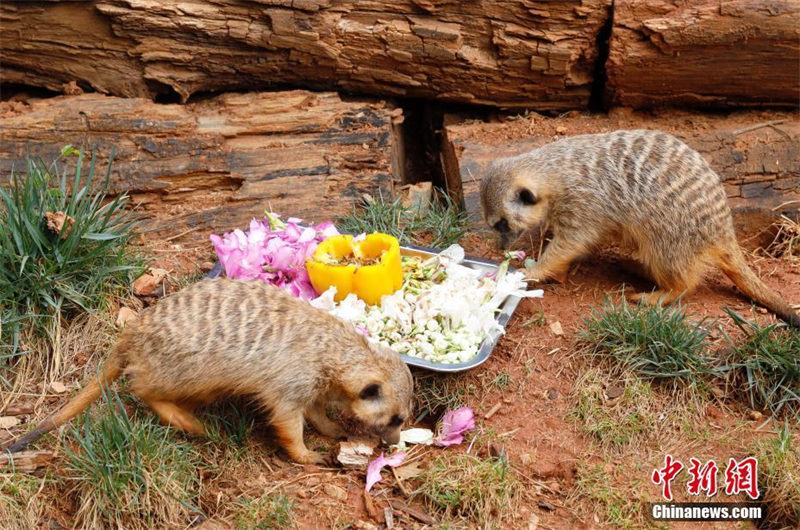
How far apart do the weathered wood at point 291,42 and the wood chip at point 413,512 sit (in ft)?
11.3

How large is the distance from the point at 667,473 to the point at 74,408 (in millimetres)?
2859

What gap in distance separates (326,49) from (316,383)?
2902 millimetres

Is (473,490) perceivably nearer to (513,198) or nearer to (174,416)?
(174,416)

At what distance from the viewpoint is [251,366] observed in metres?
3.93

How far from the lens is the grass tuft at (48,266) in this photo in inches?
176

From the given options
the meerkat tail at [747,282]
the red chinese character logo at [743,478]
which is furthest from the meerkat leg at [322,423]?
the meerkat tail at [747,282]

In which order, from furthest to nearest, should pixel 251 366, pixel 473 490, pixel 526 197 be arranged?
pixel 526 197 → pixel 251 366 → pixel 473 490

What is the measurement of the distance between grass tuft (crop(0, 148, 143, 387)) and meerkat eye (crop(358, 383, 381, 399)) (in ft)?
5.64

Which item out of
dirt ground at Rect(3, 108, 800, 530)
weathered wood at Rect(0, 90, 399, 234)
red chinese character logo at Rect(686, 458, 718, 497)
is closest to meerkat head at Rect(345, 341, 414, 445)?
dirt ground at Rect(3, 108, 800, 530)

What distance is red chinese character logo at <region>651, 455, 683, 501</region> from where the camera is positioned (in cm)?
396

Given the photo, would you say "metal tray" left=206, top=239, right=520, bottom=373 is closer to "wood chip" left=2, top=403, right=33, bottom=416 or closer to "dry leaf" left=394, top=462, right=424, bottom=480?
"dry leaf" left=394, top=462, right=424, bottom=480

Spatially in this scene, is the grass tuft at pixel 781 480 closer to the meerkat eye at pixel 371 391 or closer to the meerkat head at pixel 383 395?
the meerkat head at pixel 383 395

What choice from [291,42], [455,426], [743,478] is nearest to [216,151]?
[291,42]

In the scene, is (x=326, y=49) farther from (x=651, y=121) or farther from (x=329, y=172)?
(x=651, y=121)
